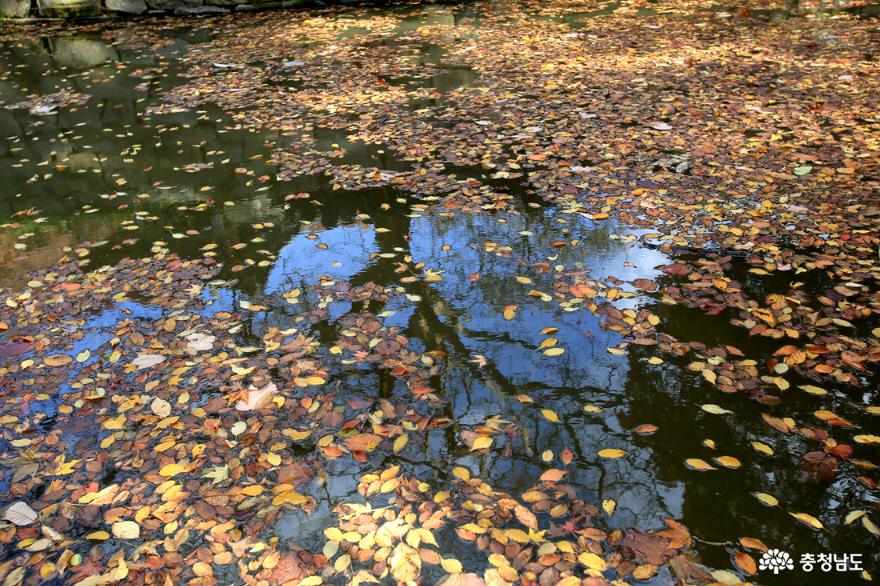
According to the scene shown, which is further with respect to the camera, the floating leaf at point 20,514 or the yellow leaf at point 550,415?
the yellow leaf at point 550,415

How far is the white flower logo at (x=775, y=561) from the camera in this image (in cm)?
257

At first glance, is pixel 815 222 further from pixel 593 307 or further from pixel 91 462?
pixel 91 462

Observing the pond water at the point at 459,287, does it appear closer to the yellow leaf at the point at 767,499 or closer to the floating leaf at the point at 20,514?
the yellow leaf at the point at 767,499

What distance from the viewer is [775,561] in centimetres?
260

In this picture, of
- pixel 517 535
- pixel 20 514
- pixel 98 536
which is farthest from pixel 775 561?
pixel 20 514

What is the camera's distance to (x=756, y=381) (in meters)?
→ 3.43

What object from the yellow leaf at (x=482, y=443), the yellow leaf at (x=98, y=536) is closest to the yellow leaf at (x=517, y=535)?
the yellow leaf at (x=482, y=443)

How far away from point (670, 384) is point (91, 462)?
2.92 m

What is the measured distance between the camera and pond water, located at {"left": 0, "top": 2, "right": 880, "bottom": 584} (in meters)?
2.90

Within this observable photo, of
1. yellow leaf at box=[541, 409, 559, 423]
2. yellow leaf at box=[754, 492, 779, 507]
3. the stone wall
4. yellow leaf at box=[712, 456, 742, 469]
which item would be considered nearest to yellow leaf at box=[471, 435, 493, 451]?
yellow leaf at box=[541, 409, 559, 423]

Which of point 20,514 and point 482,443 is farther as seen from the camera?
point 482,443

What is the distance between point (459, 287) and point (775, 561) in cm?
244

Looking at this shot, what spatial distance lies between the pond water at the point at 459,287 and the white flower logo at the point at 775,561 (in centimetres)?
4

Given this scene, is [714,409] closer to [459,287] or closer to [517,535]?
[517,535]
